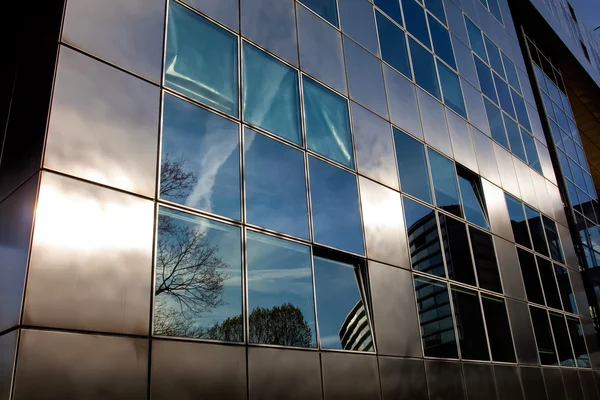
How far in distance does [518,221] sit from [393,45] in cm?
725

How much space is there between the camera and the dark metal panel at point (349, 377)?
9.05 m

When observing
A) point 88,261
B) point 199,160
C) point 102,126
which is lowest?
point 88,261

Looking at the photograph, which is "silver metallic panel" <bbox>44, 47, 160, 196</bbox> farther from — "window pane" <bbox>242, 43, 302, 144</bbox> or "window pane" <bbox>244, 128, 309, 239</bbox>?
"window pane" <bbox>242, 43, 302, 144</bbox>

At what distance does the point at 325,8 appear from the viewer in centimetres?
1313

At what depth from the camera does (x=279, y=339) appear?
861cm

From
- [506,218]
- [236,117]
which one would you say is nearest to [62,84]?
[236,117]

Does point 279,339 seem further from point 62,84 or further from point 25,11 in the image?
point 25,11

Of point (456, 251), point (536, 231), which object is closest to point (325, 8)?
point (456, 251)

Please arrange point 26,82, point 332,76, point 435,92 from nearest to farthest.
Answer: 1. point 26,82
2. point 332,76
3. point 435,92

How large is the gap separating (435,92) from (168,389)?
12.6 m

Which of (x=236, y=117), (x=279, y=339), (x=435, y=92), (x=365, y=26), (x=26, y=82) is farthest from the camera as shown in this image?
(x=435, y=92)

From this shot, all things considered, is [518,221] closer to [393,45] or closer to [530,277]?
[530,277]

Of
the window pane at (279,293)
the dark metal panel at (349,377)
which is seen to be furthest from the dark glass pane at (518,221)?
the window pane at (279,293)

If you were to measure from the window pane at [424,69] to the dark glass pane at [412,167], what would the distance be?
2461 millimetres
